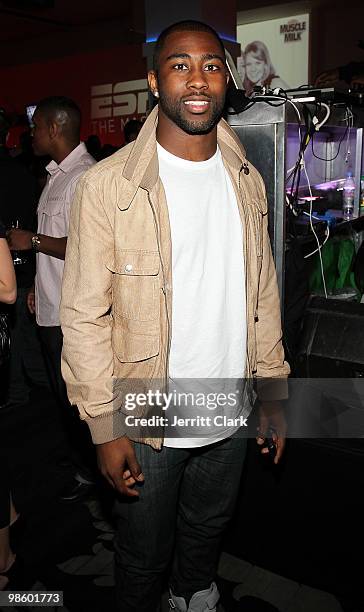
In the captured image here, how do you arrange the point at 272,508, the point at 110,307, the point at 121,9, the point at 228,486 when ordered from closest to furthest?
the point at 110,307 → the point at 228,486 → the point at 272,508 → the point at 121,9

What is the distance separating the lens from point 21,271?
159 inches

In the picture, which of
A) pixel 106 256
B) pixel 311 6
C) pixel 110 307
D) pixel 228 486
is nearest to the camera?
pixel 106 256

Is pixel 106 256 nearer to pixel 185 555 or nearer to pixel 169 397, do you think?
pixel 169 397

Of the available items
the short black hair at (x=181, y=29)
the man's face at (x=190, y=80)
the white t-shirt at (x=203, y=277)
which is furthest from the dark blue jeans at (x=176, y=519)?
the short black hair at (x=181, y=29)

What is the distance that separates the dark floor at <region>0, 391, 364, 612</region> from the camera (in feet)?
7.55

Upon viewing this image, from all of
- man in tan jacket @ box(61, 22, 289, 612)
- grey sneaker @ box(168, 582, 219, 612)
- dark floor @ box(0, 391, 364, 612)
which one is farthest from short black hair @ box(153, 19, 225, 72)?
grey sneaker @ box(168, 582, 219, 612)

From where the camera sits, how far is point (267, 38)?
12562 millimetres

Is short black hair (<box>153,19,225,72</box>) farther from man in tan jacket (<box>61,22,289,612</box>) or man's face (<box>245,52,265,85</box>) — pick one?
man's face (<box>245,52,265,85</box>)

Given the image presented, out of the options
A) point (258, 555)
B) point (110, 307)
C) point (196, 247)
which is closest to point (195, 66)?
point (196, 247)

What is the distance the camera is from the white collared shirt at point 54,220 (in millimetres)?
2881

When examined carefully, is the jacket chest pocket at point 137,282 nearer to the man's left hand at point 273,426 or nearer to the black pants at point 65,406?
the man's left hand at point 273,426

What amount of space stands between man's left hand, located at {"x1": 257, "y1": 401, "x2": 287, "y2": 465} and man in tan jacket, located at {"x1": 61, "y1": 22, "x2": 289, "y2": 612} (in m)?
0.13

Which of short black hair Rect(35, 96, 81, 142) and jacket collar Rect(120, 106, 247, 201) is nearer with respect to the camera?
jacket collar Rect(120, 106, 247, 201)

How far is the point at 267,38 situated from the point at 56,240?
11247 millimetres
